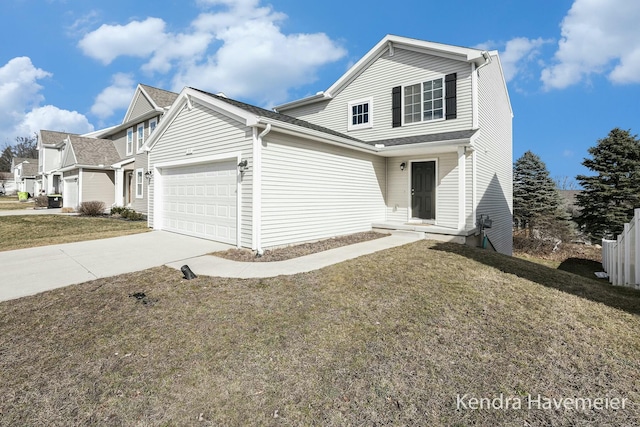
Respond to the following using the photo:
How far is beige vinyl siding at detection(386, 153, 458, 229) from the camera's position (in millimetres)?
10516

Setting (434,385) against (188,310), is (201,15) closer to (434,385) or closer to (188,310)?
(188,310)

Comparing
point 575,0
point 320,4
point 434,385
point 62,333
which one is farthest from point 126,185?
point 575,0

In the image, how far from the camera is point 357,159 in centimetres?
1071

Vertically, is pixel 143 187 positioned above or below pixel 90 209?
above

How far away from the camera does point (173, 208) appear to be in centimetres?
1095

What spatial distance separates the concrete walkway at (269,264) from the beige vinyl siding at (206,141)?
4.05 feet

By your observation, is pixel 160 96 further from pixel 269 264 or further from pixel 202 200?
pixel 269 264

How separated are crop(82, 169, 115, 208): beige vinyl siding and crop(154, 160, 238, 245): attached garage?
1200cm

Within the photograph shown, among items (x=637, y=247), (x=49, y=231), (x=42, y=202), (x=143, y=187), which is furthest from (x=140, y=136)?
(x=637, y=247)

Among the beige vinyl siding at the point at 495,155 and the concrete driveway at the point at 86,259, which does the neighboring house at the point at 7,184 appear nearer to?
the concrete driveway at the point at 86,259

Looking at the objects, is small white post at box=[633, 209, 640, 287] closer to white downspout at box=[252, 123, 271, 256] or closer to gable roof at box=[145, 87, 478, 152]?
gable roof at box=[145, 87, 478, 152]

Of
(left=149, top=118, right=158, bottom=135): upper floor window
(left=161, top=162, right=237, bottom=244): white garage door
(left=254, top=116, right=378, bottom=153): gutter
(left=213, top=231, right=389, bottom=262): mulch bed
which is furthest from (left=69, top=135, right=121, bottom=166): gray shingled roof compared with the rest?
(left=254, top=116, right=378, bottom=153): gutter

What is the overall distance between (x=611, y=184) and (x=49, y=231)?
30.1 meters

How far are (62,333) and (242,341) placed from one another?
7.42 feet
